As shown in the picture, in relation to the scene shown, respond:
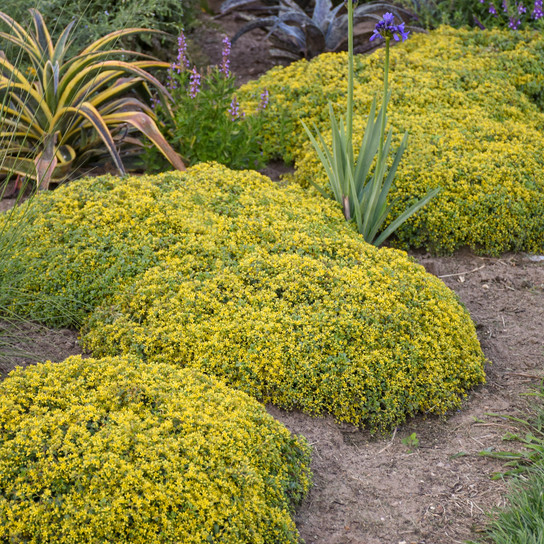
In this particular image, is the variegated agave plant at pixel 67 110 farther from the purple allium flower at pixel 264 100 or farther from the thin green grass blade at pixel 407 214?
the thin green grass blade at pixel 407 214

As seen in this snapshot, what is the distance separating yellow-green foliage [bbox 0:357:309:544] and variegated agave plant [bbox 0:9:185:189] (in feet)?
7.00

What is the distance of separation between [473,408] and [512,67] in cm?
438

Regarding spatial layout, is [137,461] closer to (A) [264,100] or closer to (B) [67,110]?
(B) [67,110]

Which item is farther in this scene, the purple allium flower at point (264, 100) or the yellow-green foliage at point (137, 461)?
the purple allium flower at point (264, 100)

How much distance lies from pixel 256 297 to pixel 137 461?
127 cm

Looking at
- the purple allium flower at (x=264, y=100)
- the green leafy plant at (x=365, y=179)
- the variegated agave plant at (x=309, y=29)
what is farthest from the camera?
the variegated agave plant at (x=309, y=29)

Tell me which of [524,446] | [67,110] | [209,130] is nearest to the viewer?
[524,446]

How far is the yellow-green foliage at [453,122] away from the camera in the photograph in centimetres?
465

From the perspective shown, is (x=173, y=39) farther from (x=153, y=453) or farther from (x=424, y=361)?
(x=153, y=453)

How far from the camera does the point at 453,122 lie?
5.39 m

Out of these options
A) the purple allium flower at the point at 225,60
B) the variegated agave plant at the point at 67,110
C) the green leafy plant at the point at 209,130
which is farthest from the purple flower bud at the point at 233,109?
the variegated agave plant at the point at 67,110

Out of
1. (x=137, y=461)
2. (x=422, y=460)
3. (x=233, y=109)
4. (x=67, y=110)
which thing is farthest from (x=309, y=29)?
(x=137, y=461)

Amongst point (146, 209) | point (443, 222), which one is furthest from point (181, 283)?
point (443, 222)

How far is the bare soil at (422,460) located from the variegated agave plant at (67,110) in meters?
1.67
